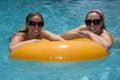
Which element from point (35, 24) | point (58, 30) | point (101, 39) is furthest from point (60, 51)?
point (58, 30)

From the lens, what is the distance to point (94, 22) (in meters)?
5.22

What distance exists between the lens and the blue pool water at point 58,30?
5.04m

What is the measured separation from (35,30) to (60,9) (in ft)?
17.5

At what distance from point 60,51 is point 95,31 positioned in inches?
33.2

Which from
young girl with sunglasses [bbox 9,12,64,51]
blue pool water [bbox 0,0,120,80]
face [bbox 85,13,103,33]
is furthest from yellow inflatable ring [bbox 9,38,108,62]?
face [bbox 85,13,103,33]

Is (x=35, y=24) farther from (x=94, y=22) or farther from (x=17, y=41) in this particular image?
(x=94, y=22)

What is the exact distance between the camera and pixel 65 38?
562 cm

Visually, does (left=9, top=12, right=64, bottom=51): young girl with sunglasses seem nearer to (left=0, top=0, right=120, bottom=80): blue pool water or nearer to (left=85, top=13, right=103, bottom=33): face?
(left=0, top=0, right=120, bottom=80): blue pool water

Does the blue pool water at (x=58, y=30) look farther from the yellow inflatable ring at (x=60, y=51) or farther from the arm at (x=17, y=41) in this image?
the arm at (x=17, y=41)

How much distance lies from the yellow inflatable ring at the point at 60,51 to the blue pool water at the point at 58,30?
83 mm

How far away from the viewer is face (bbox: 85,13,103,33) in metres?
5.21

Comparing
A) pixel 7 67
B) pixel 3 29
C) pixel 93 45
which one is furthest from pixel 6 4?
pixel 93 45

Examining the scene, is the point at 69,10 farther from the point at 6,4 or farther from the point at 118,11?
the point at 6,4

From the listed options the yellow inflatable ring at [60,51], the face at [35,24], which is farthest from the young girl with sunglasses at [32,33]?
the yellow inflatable ring at [60,51]
